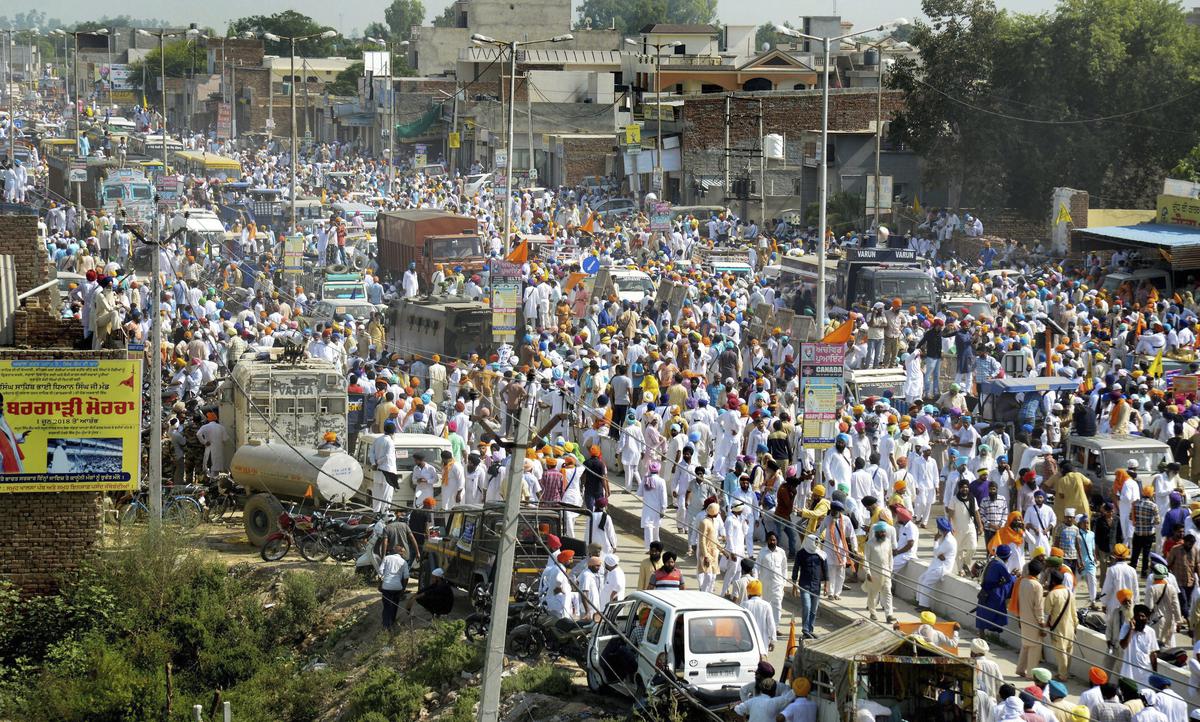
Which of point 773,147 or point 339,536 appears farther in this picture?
point 773,147

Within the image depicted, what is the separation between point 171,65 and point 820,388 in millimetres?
113401

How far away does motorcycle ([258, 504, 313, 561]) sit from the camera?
864 inches

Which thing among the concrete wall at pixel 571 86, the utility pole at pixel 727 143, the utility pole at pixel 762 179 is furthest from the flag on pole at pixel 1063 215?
the concrete wall at pixel 571 86

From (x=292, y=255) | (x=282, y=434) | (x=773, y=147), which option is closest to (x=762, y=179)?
(x=773, y=147)

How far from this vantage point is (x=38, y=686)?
764 inches

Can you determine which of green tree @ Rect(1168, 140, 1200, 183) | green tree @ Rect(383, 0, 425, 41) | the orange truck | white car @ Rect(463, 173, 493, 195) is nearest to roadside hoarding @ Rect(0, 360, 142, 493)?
the orange truck

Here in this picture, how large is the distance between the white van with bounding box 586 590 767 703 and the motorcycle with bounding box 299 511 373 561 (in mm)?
7310

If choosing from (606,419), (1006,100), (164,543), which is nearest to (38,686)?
(164,543)

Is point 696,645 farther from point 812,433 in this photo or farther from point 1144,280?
point 1144,280

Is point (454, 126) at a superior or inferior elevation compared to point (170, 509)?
superior

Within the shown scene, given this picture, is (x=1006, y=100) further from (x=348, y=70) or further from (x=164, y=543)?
(x=348, y=70)

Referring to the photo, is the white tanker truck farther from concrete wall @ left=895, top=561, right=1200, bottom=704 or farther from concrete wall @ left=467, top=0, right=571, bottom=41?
concrete wall @ left=467, top=0, right=571, bottom=41

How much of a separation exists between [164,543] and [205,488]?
2.98 m

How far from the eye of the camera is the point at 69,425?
20.3 meters
